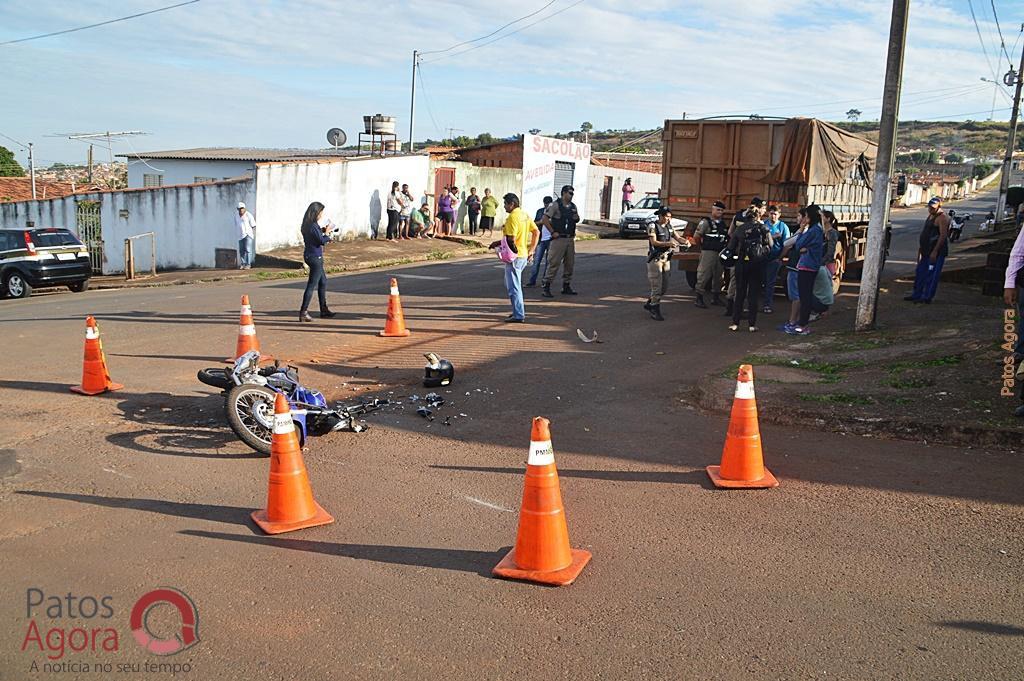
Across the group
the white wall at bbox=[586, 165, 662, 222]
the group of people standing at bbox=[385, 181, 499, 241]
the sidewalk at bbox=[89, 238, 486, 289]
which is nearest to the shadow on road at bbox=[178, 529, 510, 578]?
the sidewalk at bbox=[89, 238, 486, 289]

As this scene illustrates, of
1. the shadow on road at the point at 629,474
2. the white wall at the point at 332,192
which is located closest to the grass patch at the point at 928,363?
the shadow on road at the point at 629,474

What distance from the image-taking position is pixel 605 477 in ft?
20.2

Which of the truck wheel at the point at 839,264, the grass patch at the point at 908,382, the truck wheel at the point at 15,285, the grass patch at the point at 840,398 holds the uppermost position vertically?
the truck wheel at the point at 839,264

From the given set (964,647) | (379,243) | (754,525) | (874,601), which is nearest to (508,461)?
(754,525)

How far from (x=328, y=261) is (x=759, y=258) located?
46.1 feet

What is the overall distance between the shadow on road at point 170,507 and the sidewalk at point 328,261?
1510cm

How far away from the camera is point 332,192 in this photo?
83.6 ft

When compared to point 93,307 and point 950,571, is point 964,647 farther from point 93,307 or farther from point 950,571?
point 93,307

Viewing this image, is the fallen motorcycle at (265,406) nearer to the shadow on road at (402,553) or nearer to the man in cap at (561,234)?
the shadow on road at (402,553)

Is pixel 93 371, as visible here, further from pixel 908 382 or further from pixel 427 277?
pixel 427 277

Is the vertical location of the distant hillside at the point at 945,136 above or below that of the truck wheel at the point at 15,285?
above

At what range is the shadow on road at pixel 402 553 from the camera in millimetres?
4738

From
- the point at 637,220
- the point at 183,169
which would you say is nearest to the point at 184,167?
the point at 183,169

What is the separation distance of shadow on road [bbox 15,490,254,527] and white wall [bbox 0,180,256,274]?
18697 mm
